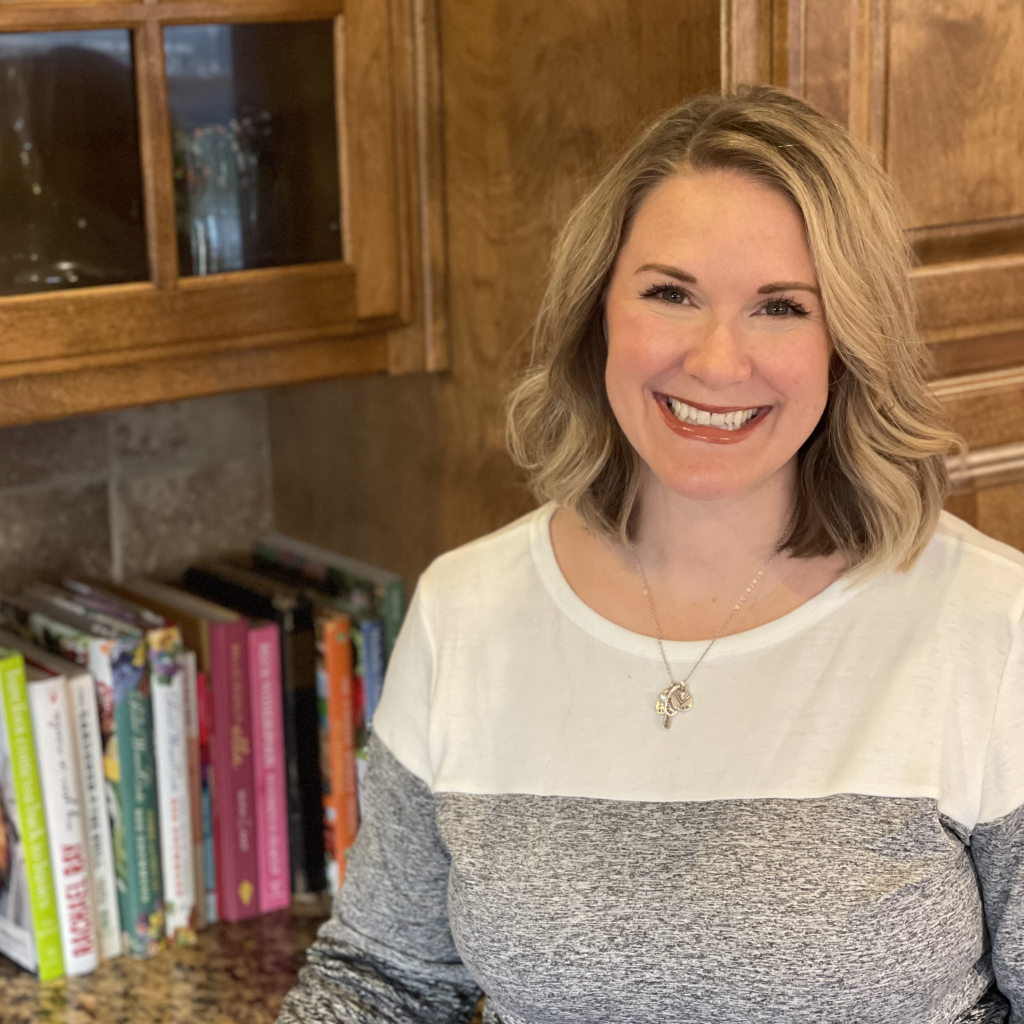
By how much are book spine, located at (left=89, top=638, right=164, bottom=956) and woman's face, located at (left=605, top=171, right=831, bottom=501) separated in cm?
60

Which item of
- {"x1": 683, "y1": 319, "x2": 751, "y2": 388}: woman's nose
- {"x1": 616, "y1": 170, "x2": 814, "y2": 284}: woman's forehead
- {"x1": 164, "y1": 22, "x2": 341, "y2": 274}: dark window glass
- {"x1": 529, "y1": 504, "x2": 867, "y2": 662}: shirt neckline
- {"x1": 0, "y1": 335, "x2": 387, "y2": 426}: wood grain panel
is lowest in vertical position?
{"x1": 529, "y1": 504, "x2": 867, "y2": 662}: shirt neckline

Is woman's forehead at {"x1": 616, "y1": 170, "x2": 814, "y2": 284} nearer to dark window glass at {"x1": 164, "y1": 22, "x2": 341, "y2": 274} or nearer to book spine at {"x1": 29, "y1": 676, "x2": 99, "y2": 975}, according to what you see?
dark window glass at {"x1": 164, "y1": 22, "x2": 341, "y2": 274}

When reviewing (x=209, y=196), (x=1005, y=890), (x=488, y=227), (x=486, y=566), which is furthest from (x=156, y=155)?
(x=1005, y=890)

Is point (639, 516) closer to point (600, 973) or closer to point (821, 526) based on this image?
point (821, 526)

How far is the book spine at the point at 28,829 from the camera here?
1.40 meters

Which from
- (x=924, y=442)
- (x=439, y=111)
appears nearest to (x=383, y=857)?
(x=924, y=442)

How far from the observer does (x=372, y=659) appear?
1.63 meters

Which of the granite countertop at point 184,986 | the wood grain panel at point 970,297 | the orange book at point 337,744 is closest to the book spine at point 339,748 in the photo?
the orange book at point 337,744

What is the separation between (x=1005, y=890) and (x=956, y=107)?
67 cm

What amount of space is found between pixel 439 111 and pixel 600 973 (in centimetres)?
84

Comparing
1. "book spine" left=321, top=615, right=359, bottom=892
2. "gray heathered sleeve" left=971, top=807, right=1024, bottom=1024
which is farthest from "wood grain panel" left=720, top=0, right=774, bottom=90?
"book spine" left=321, top=615, right=359, bottom=892

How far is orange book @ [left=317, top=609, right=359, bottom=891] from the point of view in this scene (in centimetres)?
162

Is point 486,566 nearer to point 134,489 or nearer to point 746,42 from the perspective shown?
point 746,42

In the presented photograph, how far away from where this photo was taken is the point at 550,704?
1.23 m
